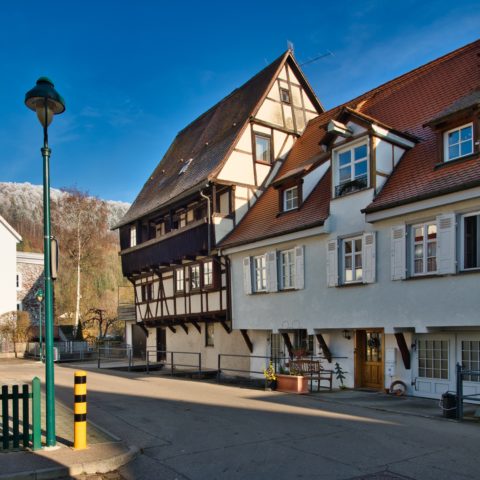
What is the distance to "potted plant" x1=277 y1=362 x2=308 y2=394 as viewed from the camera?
15969 millimetres

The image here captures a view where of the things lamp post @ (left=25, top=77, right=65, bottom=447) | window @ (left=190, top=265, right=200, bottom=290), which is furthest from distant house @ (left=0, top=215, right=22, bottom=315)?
lamp post @ (left=25, top=77, right=65, bottom=447)

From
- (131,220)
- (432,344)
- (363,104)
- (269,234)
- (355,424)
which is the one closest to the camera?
(355,424)

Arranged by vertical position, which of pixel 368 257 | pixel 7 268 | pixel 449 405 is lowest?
pixel 449 405

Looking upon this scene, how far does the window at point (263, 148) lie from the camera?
23.7 meters

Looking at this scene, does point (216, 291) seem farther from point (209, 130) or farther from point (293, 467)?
point (293, 467)

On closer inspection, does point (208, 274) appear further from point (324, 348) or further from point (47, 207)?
point (47, 207)

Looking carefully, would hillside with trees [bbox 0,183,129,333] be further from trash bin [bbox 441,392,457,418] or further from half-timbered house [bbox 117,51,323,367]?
trash bin [bbox 441,392,457,418]

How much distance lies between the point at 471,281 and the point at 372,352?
14.9 feet

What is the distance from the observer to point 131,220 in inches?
1151

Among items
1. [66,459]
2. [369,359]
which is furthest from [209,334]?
[66,459]

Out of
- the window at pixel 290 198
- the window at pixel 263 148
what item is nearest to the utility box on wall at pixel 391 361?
the window at pixel 290 198

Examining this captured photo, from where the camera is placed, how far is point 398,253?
49.0ft

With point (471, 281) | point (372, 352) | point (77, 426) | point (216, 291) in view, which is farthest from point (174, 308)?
point (77, 426)

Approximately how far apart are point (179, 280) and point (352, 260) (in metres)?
11.3
